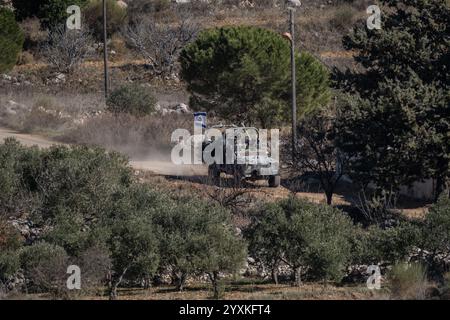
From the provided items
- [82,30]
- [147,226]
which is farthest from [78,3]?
[147,226]

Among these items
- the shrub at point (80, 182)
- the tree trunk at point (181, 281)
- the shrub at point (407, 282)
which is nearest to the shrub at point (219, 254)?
the tree trunk at point (181, 281)

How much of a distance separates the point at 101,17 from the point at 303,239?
47301mm

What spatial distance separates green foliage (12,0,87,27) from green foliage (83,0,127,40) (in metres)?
2.82

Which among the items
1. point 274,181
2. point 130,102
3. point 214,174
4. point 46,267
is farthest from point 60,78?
point 46,267

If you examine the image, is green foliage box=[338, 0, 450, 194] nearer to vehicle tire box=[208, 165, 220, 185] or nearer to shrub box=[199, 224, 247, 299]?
vehicle tire box=[208, 165, 220, 185]

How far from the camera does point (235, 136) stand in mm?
33719

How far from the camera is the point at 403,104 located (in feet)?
100

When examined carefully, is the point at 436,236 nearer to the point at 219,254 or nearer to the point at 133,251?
the point at 219,254

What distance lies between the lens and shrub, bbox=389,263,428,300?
1672 cm

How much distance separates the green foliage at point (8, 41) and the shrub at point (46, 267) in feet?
115

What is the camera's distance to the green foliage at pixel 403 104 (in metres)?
30.5

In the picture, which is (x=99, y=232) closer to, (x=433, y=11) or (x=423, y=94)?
(x=423, y=94)

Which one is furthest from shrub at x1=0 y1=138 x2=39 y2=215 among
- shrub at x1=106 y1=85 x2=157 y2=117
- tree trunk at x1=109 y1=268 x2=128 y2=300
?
shrub at x1=106 y1=85 x2=157 y2=117

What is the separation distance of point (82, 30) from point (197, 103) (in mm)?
18231
